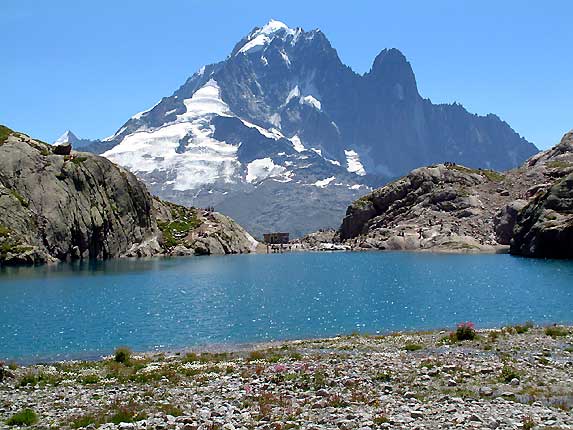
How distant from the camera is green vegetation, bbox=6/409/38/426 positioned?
89.4 feet

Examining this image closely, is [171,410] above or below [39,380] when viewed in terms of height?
above

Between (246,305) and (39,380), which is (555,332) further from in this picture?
(246,305)

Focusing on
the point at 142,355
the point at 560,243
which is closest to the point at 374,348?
the point at 142,355

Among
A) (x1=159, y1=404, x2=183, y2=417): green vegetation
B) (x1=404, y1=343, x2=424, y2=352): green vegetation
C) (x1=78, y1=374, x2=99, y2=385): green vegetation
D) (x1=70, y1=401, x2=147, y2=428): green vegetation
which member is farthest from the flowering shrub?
(x1=70, y1=401, x2=147, y2=428): green vegetation

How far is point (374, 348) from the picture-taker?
49.6 metres

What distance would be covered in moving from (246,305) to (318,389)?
64314 millimetres

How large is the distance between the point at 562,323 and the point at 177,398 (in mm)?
49360

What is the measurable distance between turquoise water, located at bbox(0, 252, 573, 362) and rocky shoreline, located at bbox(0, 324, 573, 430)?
20.4m

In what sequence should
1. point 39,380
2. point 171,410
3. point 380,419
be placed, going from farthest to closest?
point 39,380, point 171,410, point 380,419

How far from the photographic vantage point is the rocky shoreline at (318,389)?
2617 cm

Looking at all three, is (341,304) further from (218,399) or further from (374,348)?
(218,399)

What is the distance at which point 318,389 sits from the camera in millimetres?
32750

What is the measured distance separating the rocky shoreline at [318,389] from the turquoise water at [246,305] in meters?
20.4

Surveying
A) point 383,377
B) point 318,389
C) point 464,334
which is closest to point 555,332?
point 464,334
